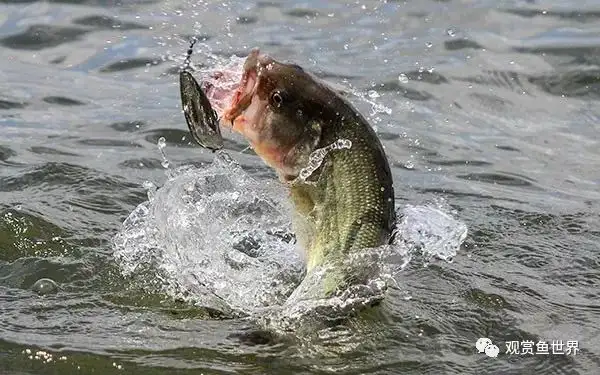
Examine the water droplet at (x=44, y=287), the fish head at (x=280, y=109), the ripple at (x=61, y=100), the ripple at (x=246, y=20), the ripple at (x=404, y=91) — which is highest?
the fish head at (x=280, y=109)

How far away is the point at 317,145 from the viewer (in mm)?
3996

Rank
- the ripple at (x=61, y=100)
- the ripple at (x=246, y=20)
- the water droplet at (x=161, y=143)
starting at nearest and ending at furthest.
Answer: the water droplet at (x=161, y=143)
the ripple at (x=61, y=100)
the ripple at (x=246, y=20)

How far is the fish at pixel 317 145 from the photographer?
13.0 ft

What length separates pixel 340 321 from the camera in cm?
426

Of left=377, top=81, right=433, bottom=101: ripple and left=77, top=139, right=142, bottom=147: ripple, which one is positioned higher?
left=77, top=139, right=142, bottom=147: ripple

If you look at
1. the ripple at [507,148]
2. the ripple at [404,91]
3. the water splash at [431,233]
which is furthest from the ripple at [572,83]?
the water splash at [431,233]

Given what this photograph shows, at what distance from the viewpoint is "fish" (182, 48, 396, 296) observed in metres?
3.95

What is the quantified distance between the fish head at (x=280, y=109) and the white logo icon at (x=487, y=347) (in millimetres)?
1021

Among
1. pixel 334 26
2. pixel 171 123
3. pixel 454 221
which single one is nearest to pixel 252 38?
pixel 334 26

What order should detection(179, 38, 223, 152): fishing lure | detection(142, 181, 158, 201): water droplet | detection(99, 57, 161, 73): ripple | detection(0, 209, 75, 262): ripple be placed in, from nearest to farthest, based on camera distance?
detection(179, 38, 223, 152): fishing lure
detection(0, 209, 75, 262): ripple
detection(142, 181, 158, 201): water droplet
detection(99, 57, 161, 73): ripple

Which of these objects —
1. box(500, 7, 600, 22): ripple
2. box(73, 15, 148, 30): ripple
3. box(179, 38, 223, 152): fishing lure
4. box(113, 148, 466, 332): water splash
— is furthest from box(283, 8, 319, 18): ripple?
box(179, 38, 223, 152): fishing lure

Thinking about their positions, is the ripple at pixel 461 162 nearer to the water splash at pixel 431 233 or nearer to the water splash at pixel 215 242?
the water splash at pixel 431 233

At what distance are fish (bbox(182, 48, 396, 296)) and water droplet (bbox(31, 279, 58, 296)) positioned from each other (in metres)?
1.19

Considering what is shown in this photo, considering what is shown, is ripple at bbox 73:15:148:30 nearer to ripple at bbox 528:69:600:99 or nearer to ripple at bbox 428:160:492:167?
ripple at bbox 528:69:600:99
